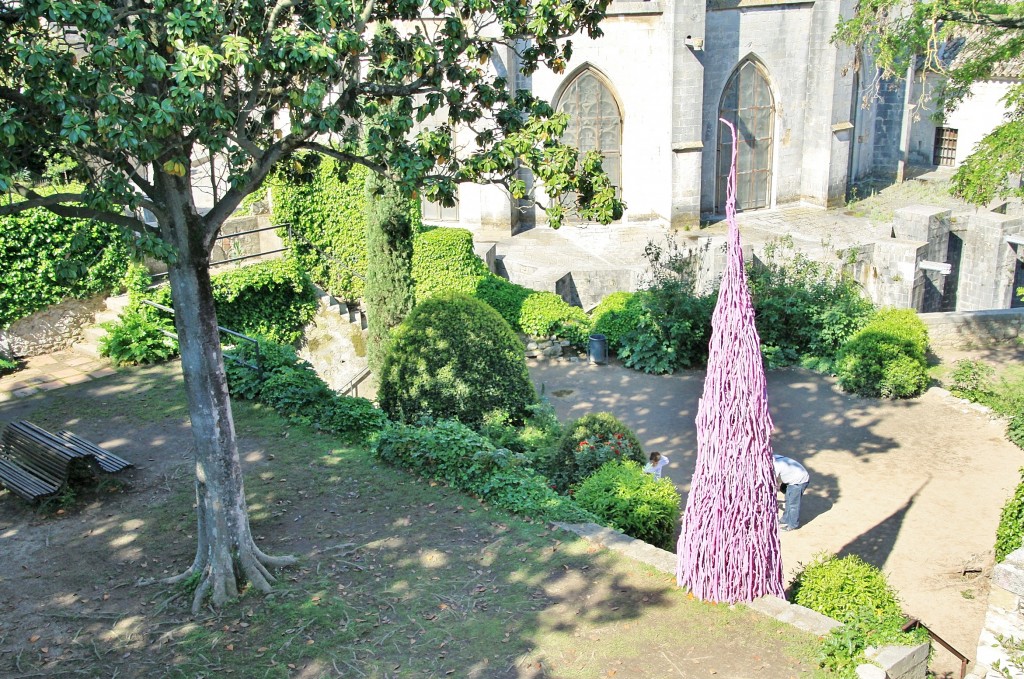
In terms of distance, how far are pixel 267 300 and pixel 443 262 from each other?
3.72m

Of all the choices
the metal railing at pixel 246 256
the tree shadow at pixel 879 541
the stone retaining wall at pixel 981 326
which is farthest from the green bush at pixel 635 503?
the stone retaining wall at pixel 981 326

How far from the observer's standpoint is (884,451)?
15242 millimetres

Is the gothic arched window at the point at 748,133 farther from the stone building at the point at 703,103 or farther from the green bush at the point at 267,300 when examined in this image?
the green bush at the point at 267,300

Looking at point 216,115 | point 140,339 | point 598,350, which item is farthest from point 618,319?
point 216,115

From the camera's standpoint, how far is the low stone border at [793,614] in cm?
774

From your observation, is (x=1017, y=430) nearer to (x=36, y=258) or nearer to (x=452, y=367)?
(x=452, y=367)

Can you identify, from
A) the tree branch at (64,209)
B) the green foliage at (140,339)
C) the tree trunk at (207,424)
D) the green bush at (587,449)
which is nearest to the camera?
the tree branch at (64,209)

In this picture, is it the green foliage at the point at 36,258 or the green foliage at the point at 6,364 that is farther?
the green foliage at the point at 6,364

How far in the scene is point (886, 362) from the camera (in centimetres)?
1706

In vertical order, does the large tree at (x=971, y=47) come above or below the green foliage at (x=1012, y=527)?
above

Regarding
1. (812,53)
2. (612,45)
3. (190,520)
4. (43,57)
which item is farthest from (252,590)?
(812,53)

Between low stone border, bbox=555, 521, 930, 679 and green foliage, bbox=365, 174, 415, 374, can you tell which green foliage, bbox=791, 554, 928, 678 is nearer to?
low stone border, bbox=555, 521, 930, 679

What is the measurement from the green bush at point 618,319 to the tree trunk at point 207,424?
10886mm

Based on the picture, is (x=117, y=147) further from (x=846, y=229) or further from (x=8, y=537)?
(x=846, y=229)
